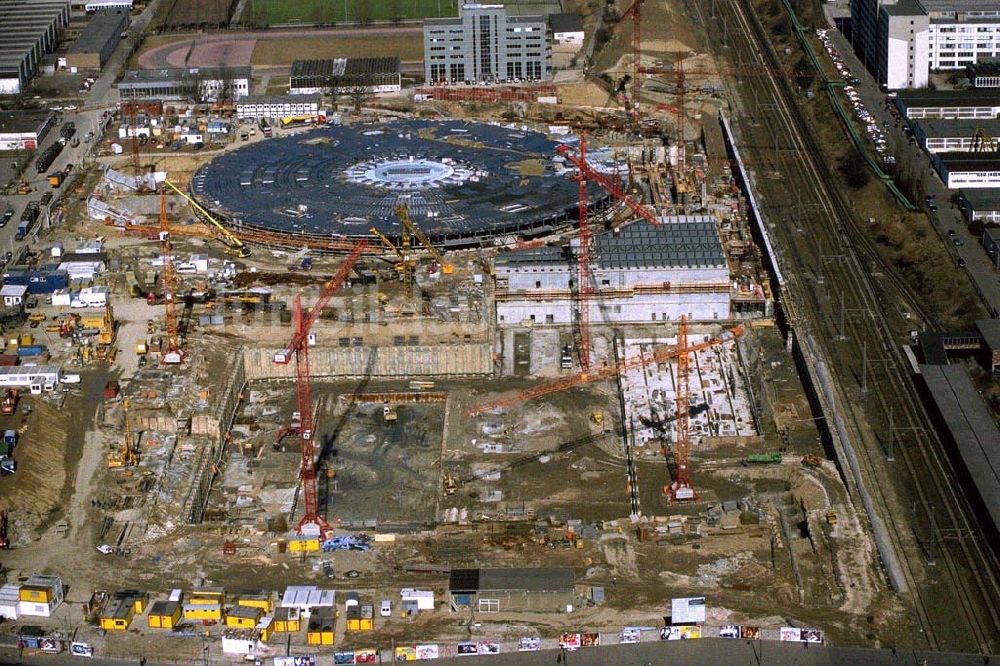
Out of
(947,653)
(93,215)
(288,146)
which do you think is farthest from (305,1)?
(947,653)

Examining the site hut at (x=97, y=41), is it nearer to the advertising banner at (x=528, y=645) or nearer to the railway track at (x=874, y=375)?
the railway track at (x=874, y=375)

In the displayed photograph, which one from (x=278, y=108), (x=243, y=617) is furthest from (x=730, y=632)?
(x=278, y=108)

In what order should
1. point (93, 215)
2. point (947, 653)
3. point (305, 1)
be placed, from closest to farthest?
point (947, 653), point (93, 215), point (305, 1)

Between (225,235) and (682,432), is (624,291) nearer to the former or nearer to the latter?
(682,432)

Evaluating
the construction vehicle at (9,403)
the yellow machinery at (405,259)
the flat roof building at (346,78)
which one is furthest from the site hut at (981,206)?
the construction vehicle at (9,403)

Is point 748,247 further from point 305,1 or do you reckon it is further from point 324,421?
point 305,1

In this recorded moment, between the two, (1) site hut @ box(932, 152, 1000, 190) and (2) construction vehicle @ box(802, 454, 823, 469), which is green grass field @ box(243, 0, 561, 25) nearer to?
(1) site hut @ box(932, 152, 1000, 190)
